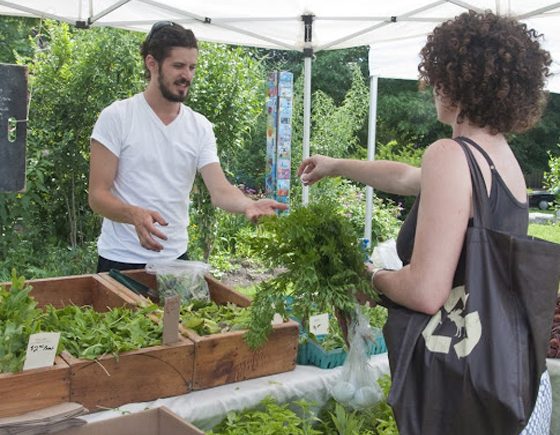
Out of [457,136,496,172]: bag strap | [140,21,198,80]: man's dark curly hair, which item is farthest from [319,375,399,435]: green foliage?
[140,21,198,80]: man's dark curly hair

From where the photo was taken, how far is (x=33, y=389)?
5.03ft

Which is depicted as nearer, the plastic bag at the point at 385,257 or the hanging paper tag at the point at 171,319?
the hanging paper tag at the point at 171,319

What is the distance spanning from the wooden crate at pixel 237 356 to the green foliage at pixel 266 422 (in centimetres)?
11

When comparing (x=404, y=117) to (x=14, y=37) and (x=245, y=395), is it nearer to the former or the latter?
(x=14, y=37)


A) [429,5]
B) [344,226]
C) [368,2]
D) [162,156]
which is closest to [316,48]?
[368,2]

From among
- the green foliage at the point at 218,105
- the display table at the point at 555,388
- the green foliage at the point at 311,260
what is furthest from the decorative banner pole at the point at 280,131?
the green foliage at the point at 311,260

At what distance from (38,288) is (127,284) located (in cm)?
34

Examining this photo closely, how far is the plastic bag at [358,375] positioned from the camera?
1.68 meters

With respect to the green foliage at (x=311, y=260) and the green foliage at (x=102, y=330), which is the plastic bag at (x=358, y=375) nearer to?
the green foliage at (x=311, y=260)

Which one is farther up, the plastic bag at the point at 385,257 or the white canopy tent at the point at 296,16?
the white canopy tent at the point at 296,16

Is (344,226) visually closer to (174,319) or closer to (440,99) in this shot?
(440,99)

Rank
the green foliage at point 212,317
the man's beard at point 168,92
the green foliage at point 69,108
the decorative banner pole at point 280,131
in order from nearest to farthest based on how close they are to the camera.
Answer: the green foliage at point 212,317 < the man's beard at point 168,92 < the green foliage at point 69,108 < the decorative banner pole at point 280,131

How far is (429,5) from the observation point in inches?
162

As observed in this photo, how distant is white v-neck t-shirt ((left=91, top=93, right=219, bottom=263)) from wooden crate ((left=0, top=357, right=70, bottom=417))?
97 cm
